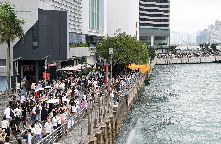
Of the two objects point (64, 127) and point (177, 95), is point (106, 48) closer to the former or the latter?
point (177, 95)

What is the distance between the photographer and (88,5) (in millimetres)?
79000

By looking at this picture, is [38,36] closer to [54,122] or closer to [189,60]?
[54,122]

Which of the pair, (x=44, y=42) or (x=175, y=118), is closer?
(x=175, y=118)

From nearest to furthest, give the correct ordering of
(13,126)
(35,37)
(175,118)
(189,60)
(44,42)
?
(13,126)
(175,118)
(35,37)
(44,42)
(189,60)

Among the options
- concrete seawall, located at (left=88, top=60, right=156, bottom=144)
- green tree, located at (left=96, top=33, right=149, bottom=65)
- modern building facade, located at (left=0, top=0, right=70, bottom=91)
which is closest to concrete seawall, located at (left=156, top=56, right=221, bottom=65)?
green tree, located at (left=96, top=33, right=149, bottom=65)

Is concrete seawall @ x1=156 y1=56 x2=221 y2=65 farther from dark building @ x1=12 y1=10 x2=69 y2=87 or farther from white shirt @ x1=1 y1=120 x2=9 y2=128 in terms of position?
white shirt @ x1=1 y1=120 x2=9 y2=128

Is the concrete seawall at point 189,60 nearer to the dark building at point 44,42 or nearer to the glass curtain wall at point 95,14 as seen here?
the glass curtain wall at point 95,14

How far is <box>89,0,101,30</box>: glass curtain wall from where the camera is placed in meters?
83.0

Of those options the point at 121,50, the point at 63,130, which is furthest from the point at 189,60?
the point at 63,130

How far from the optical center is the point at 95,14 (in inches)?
3467

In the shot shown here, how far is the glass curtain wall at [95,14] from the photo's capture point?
83.0 m

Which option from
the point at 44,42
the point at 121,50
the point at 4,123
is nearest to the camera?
the point at 4,123

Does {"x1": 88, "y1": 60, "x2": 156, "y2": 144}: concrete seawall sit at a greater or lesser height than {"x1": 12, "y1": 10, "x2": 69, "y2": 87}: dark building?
lesser

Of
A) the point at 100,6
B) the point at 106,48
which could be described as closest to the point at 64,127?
the point at 106,48
